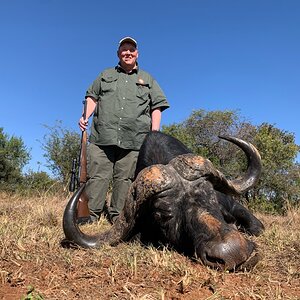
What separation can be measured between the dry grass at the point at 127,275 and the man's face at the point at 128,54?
3005 millimetres

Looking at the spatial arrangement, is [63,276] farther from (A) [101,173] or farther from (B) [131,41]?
(B) [131,41]

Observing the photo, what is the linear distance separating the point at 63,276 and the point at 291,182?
11083 mm

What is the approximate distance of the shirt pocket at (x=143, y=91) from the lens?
588 centimetres

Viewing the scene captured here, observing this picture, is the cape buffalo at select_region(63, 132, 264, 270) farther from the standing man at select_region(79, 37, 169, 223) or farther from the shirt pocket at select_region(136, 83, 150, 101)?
the shirt pocket at select_region(136, 83, 150, 101)

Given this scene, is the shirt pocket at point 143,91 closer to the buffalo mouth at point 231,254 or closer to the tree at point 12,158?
the buffalo mouth at point 231,254

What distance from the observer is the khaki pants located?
582 centimetres

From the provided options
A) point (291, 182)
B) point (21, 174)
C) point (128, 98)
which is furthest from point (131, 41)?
point (21, 174)

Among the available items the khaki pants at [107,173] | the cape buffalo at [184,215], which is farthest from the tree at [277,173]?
the cape buffalo at [184,215]

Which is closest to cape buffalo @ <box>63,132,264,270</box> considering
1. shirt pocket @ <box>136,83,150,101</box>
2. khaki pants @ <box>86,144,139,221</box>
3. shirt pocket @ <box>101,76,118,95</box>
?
khaki pants @ <box>86,144,139,221</box>

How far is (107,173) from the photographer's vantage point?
5.91 m

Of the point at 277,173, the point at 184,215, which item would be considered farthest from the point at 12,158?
the point at 184,215

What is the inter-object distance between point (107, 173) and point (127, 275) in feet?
10.5

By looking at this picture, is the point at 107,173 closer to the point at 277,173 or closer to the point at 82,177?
the point at 82,177

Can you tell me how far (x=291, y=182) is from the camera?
12.6 m
